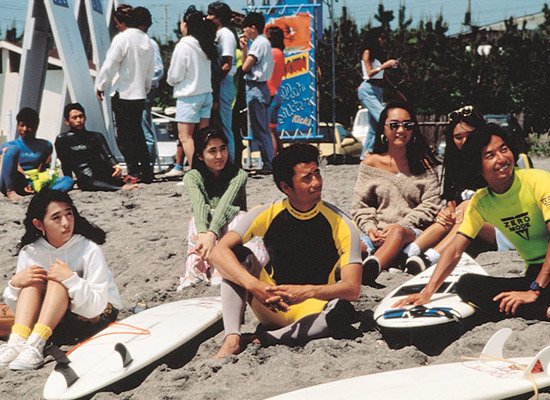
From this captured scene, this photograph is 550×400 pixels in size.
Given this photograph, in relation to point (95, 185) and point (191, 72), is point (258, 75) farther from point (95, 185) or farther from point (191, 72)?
point (95, 185)

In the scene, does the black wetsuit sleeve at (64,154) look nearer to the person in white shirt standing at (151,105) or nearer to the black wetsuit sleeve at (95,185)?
the black wetsuit sleeve at (95,185)

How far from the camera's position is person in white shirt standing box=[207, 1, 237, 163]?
8812 millimetres

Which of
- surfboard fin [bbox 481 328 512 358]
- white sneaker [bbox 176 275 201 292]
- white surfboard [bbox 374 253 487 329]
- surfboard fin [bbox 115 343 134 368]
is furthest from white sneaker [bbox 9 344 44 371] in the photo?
surfboard fin [bbox 481 328 512 358]

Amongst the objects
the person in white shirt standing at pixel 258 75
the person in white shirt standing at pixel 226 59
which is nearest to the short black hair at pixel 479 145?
the person in white shirt standing at pixel 226 59

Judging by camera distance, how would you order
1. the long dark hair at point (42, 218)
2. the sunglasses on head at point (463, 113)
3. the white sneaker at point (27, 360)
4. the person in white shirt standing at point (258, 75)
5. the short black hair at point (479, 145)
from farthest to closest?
the person in white shirt standing at point (258, 75)
the sunglasses on head at point (463, 113)
the long dark hair at point (42, 218)
the white sneaker at point (27, 360)
the short black hair at point (479, 145)

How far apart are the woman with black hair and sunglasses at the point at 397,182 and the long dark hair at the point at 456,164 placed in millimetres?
320

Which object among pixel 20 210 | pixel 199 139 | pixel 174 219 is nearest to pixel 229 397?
pixel 199 139

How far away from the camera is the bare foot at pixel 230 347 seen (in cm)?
426

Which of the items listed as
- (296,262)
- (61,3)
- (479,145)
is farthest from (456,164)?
(61,3)

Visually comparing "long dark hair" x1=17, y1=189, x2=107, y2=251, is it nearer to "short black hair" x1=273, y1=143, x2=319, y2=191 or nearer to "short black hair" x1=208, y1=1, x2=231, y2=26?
"short black hair" x1=273, y1=143, x2=319, y2=191

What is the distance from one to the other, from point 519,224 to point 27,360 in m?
2.56

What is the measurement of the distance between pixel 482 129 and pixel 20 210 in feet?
17.6

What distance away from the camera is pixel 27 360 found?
4.49 meters

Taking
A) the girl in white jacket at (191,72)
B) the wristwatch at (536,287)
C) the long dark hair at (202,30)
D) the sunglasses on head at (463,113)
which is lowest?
the wristwatch at (536,287)
